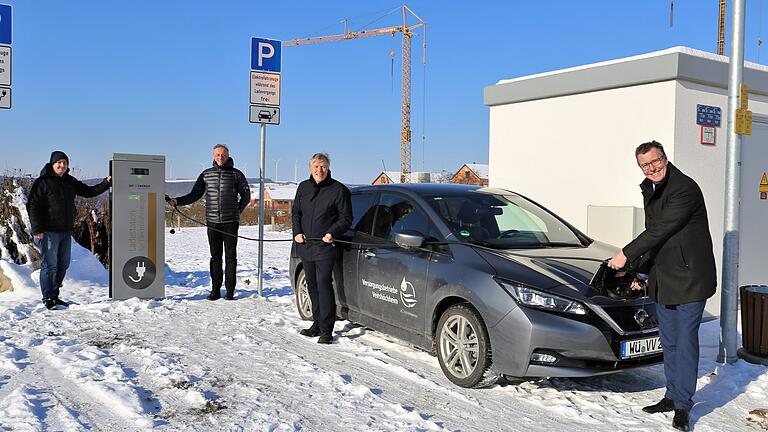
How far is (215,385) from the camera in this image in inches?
205

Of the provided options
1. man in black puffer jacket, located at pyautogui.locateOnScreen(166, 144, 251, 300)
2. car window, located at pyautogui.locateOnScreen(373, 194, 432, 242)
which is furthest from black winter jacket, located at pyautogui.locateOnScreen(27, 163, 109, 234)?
car window, located at pyautogui.locateOnScreen(373, 194, 432, 242)

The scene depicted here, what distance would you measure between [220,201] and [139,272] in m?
1.44

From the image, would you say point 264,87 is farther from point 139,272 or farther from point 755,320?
point 755,320

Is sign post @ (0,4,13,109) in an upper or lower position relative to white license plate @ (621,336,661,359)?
upper

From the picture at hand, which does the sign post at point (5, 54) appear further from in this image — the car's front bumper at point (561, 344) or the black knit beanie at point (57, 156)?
the car's front bumper at point (561, 344)

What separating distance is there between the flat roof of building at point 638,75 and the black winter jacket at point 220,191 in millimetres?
4314

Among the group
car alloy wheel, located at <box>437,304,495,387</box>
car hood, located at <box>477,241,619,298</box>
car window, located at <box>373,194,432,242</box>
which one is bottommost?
car alloy wheel, located at <box>437,304,495,387</box>

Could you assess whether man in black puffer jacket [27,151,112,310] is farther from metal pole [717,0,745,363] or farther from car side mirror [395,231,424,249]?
metal pole [717,0,745,363]

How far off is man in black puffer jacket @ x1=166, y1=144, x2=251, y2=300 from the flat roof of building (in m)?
4.35

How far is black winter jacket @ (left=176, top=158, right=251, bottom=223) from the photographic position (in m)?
8.96

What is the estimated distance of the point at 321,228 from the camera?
673 cm

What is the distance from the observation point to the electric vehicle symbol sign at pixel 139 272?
346 inches

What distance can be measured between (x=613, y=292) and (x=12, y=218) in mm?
8671

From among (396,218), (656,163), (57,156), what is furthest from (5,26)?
(656,163)
